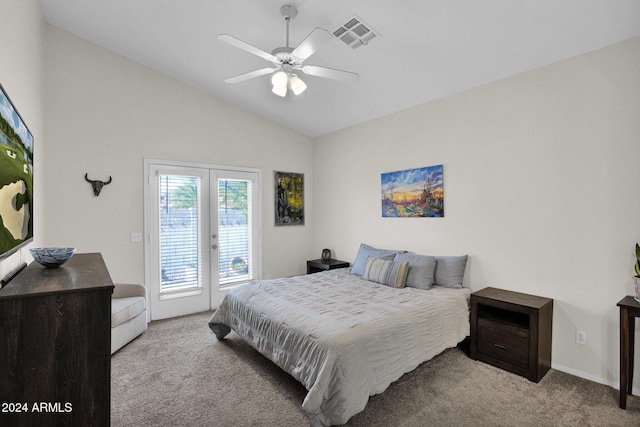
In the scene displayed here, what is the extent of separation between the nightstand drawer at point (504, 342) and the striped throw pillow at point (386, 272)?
86 cm

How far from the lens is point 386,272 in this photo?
11.7 ft

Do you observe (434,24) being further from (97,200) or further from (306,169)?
(97,200)

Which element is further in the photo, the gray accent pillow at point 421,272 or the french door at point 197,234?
the french door at point 197,234

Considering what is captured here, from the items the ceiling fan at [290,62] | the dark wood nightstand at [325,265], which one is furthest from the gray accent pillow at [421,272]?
the ceiling fan at [290,62]

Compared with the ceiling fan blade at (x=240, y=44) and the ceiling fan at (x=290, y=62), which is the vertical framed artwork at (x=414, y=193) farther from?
the ceiling fan blade at (x=240, y=44)

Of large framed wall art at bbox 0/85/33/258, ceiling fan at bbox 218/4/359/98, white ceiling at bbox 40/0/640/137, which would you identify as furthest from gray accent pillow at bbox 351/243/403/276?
large framed wall art at bbox 0/85/33/258

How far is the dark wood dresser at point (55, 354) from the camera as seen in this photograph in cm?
114

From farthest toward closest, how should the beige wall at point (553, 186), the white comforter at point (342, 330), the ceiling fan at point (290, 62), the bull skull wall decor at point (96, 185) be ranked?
the bull skull wall decor at point (96, 185) < the beige wall at point (553, 186) < the ceiling fan at point (290, 62) < the white comforter at point (342, 330)

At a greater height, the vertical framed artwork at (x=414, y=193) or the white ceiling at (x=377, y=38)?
the white ceiling at (x=377, y=38)

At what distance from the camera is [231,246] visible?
15.3 ft

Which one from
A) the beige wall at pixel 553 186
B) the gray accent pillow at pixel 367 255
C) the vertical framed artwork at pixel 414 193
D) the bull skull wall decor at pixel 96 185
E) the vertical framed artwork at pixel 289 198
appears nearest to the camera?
the beige wall at pixel 553 186

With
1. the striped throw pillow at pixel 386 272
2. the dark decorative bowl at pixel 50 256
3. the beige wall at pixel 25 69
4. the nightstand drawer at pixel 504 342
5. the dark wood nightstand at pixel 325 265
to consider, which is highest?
the beige wall at pixel 25 69

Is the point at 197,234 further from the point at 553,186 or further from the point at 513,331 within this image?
the point at 553,186

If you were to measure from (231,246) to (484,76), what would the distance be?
3876mm
